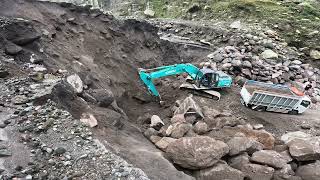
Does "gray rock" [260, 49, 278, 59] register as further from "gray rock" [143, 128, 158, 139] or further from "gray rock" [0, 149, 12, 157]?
"gray rock" [0, 149, 12, 157]

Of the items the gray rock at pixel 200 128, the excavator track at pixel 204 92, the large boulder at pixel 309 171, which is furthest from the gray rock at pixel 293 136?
the excavator track at pixel 204 92

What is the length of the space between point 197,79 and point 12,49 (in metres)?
7.03

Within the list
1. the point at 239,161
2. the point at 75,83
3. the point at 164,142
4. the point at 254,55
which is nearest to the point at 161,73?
the point at 164,142

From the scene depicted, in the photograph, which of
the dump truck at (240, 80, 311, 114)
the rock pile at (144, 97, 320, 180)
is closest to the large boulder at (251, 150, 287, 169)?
the rock pile at (144, 97, 320, 180)

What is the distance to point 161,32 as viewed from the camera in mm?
20312

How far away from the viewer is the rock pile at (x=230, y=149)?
28.2 ft

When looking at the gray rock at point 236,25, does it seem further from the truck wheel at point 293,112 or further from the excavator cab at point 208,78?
the truck wheel at point 293,112

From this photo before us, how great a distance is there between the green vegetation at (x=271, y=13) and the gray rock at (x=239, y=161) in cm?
1265

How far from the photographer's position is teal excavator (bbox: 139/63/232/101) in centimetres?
1346

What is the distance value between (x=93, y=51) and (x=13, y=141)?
7.50 metres

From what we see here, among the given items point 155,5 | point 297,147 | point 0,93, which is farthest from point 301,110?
point 155,5

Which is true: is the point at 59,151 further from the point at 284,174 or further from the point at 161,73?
the point at 161,73

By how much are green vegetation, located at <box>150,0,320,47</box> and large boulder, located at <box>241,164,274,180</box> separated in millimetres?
12803

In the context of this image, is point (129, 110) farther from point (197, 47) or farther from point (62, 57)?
point (197, 47)
